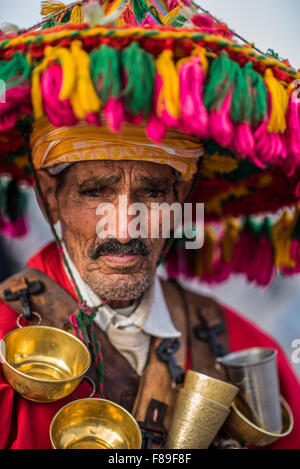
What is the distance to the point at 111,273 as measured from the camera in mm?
1562

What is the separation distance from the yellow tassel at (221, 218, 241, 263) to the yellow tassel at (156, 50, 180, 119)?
4.36ft

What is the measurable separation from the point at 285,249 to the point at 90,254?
3.11ft

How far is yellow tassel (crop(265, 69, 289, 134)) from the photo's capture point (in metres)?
1.17

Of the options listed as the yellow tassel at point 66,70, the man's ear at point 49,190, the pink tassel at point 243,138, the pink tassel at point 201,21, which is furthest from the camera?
the man's ear at point 49,190

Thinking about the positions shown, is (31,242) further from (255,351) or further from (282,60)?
(282,60)

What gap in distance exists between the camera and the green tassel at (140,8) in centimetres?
142

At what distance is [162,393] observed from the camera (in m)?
1.66

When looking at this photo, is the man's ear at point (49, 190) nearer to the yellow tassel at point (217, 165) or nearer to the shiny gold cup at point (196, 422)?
the yellow tassel at point (217, 165)

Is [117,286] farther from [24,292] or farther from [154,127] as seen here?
[154,127]

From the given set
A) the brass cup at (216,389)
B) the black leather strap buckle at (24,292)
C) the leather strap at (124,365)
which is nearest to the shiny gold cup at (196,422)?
the brass cup at (216,389)

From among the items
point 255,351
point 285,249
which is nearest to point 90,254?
point 255,351

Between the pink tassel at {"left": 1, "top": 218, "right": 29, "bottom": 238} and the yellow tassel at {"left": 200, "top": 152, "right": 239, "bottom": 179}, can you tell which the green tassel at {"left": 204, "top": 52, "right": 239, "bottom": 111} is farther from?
the pink tassel at {"left": 1, "top": 218, "right": 29, "bottom": 238}

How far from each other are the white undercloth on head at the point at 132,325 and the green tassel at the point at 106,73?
32.8 inches

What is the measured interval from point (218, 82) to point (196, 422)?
3.48ft
